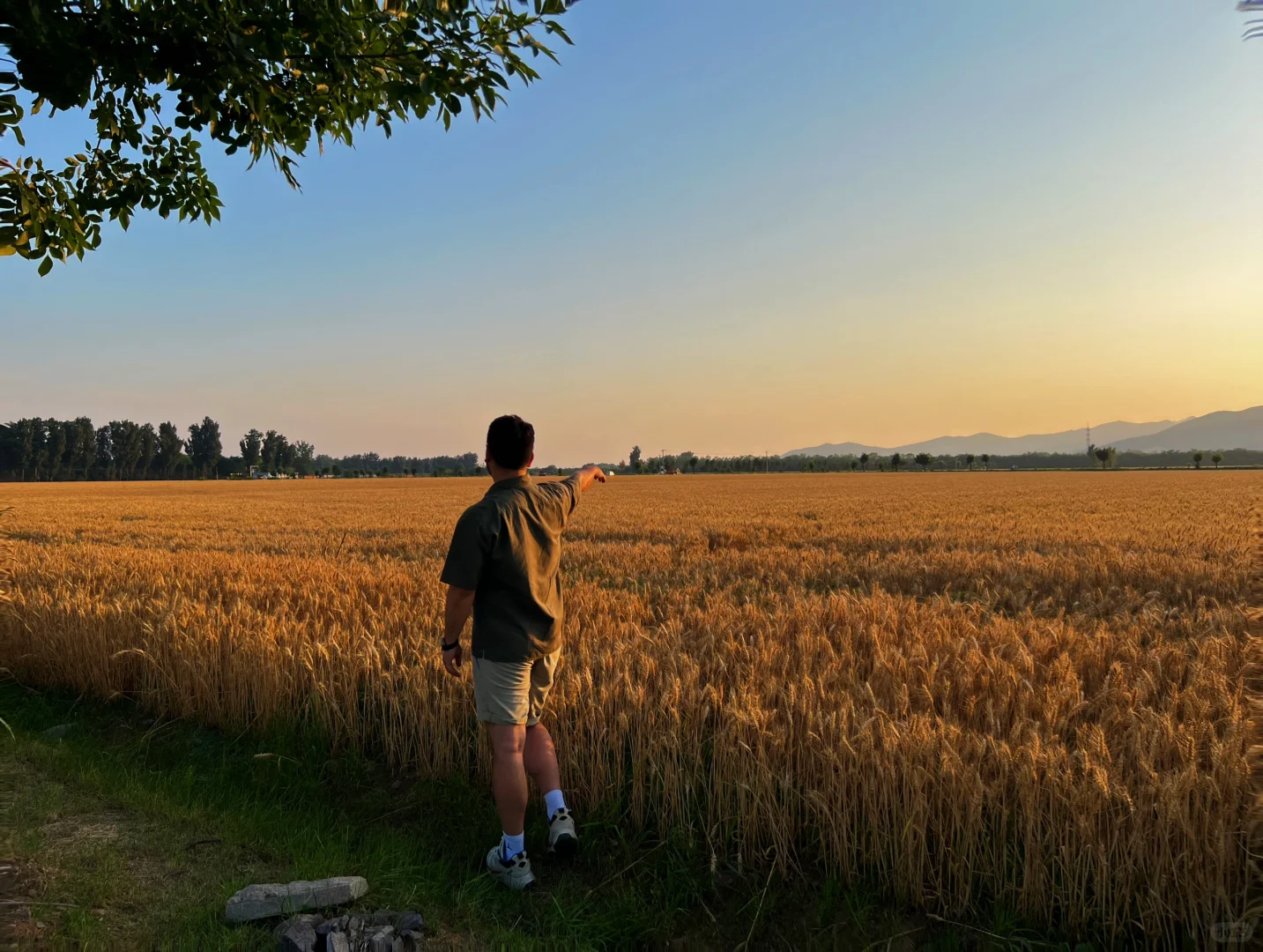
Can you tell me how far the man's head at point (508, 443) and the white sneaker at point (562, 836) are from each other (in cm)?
191

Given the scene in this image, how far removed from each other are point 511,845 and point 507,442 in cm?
214

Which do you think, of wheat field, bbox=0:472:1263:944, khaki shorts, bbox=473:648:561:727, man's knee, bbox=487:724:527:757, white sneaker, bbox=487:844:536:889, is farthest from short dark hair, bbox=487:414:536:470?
white sneaker, bbox=487:844:536:889

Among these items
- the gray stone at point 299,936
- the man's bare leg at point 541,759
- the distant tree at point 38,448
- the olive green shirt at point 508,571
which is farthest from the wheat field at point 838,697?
the distant tree at point 38,448

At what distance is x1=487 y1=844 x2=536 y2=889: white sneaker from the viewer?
361 centimetres

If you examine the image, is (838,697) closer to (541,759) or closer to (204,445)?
(541,759)

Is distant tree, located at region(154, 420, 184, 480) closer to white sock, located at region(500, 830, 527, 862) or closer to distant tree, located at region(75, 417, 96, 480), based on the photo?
distant tree, located at region(75, 417, 96, 480)

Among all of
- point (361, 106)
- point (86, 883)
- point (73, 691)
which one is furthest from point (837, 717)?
point (73, 691)

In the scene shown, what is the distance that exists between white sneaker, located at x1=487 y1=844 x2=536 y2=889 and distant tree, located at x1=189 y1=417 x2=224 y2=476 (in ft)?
602

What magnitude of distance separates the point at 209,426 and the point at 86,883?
194m

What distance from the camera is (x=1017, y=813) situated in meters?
3.30

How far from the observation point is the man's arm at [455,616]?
12.1 ft

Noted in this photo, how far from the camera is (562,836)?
3.72 m

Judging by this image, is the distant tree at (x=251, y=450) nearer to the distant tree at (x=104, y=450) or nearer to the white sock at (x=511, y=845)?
the distant tree at (x=104, y=450)

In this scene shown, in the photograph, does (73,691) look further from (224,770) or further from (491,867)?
(491,867)
